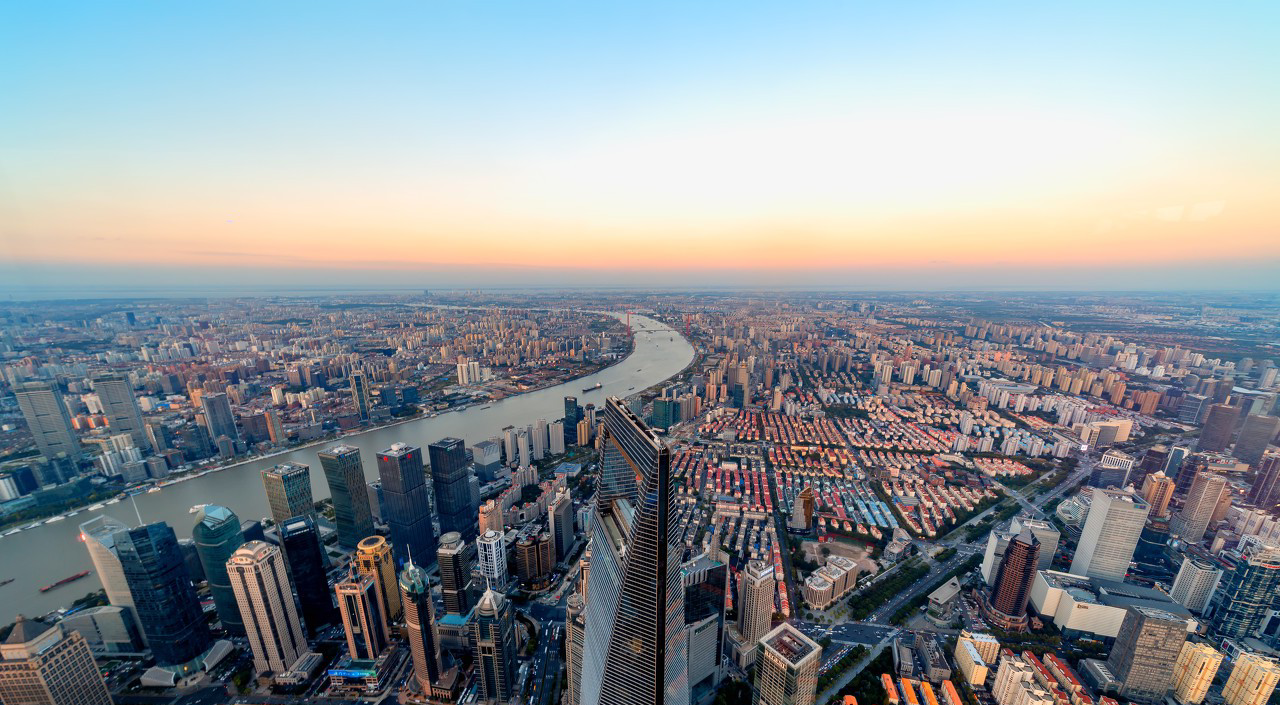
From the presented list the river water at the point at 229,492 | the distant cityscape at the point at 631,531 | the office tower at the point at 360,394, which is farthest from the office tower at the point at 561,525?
the office tower at the point at 360,394

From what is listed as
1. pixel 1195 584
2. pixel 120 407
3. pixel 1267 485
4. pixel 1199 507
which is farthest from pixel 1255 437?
pixel 120 407

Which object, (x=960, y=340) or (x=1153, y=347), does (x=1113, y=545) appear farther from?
(x=960, y=340)

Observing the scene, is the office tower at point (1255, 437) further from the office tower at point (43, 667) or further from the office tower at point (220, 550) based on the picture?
the office tower at point (43, 667)

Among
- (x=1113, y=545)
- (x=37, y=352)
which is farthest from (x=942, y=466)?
(x=37, y=352)

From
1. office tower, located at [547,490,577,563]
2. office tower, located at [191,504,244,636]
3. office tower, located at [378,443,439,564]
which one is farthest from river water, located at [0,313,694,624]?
office tower, located at [547,490,577,563]

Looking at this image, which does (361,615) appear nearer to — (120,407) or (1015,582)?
(1015,582)
